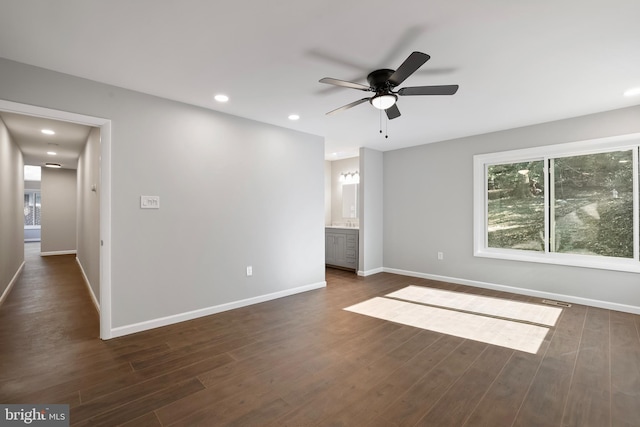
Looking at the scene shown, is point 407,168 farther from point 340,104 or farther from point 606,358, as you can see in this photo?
point 606,358

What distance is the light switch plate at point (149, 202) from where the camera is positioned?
311cm

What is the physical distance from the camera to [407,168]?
5.76 meters

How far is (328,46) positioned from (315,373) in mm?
2513

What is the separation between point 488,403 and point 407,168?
14.5 feet

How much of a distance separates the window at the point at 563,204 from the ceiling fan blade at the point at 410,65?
3.10 meters

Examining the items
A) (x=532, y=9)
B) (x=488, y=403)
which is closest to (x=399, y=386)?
(x=488, y=403)

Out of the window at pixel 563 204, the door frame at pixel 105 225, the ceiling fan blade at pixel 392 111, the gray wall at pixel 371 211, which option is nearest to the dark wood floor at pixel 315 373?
the door frame at pixel 105 225

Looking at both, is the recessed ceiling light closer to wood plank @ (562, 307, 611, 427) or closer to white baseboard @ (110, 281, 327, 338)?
wood plank @ (562, 307, 611, 427)

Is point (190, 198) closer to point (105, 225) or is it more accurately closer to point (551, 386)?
point (105, 225)

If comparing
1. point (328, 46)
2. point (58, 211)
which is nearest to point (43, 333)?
point (328, 46)

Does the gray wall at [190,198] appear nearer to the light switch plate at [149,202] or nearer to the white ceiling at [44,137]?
the light switch plate at [149,202]

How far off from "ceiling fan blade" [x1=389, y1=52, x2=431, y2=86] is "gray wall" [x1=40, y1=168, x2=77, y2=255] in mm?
9912

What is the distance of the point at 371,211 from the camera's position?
5.90m

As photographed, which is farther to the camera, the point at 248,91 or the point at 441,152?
the point at 441,152
